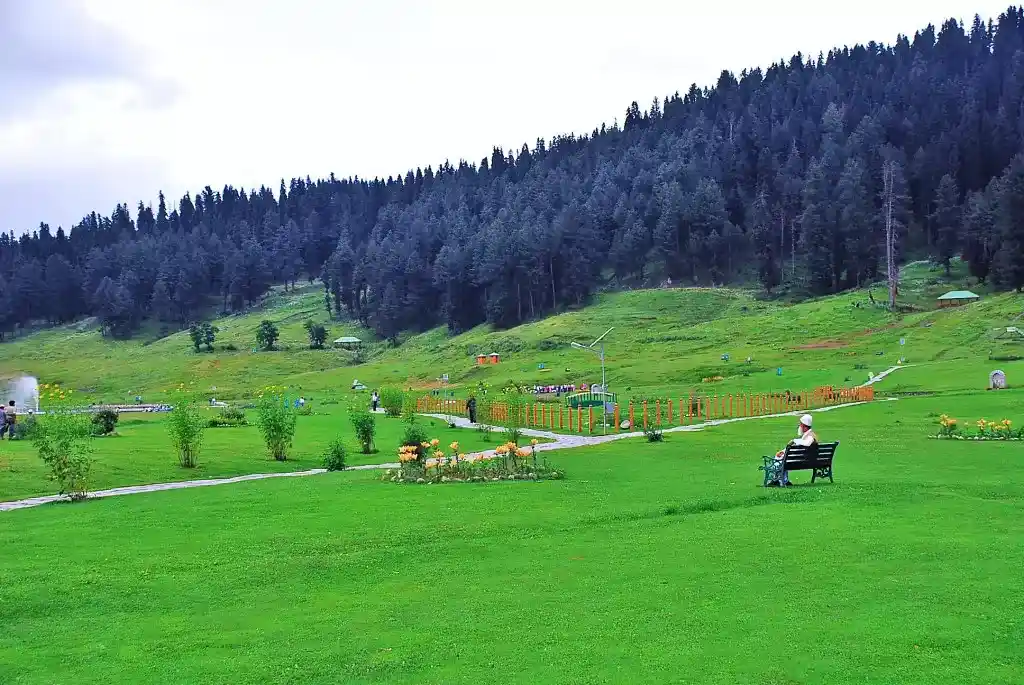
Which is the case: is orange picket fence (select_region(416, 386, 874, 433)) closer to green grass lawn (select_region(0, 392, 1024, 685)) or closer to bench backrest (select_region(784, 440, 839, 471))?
bench backrest (select_region(784, 440, 839, 471))

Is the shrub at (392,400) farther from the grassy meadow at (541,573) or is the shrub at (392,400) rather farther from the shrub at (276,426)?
the grassy meadow at (541,573)

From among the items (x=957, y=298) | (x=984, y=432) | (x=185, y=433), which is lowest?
(x=984, y=432)

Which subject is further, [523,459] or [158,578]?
[523,459]

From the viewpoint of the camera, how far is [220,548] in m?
14.9

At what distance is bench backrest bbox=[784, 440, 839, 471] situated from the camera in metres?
20.2

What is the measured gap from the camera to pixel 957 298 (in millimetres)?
97562

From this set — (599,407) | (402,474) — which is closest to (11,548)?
(402,474)

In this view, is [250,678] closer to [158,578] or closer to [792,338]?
[158,578]

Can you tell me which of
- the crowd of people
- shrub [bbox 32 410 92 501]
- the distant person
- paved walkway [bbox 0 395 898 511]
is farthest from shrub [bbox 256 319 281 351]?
shrub [bbox 32 410 92 501]

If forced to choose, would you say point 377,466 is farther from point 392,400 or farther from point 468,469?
point 392,400

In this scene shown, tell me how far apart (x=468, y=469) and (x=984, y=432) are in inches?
757

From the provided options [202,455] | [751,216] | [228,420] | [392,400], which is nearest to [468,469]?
[202,455]

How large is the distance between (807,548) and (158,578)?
33.6ft

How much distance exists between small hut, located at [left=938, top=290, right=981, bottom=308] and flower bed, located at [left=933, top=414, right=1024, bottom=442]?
229 feet
